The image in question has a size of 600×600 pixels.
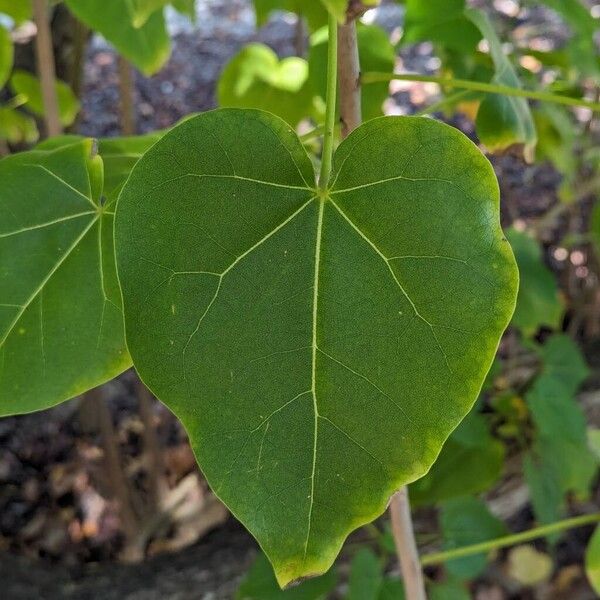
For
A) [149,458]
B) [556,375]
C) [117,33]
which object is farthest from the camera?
[149,458]

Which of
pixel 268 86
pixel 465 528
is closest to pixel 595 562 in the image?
pixel 465 528

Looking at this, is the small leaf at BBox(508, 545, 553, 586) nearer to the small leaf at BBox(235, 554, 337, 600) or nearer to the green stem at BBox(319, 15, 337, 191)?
the small leaf at BBox(235, 554, 337, 600)

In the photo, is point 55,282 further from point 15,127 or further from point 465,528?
point 15,127

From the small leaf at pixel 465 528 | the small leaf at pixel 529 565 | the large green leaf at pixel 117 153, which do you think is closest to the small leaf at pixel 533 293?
the small leaf at pixel 465 528

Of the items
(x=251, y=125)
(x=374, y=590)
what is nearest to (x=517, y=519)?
(x=374, y=590)

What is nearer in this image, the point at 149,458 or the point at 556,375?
the point at 556,375

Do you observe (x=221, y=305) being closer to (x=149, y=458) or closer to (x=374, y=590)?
(x=374, y=590)
